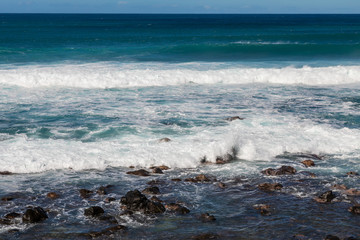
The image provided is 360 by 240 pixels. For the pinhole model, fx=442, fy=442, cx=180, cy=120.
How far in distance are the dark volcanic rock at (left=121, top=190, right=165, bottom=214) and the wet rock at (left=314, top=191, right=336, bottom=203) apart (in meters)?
3.52

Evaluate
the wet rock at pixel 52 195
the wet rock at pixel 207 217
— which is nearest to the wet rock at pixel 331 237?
the wet rock at pixel 207 217

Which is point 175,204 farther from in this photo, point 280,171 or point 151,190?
point 280,171

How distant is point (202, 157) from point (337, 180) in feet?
12.8

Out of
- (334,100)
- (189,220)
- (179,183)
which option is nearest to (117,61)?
(334,100)

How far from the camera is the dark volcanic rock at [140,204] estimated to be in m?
9.36

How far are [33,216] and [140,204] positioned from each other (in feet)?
7.13

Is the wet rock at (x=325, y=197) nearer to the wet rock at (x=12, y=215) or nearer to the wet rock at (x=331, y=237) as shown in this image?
the wet rock at (x=331, y=237)

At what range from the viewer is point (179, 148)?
44.9 ft

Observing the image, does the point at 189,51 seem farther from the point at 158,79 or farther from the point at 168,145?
the point at 168,145

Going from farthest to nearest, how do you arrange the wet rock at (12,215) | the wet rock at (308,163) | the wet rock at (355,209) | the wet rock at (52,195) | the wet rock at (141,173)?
the wet rock at (308,163) → the wet rock at (141,173) → the wet rock at (52,195) → the wet rock at (355,209) → the wet rock at (12,215)

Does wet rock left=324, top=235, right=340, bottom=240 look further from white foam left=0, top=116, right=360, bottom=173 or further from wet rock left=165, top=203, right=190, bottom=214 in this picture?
white foam left=0, top=116, right=360, bottom=173

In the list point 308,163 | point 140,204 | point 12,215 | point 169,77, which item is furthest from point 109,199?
point 169,77

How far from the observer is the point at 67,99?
71.6ft

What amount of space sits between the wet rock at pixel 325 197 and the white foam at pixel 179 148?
261cm
